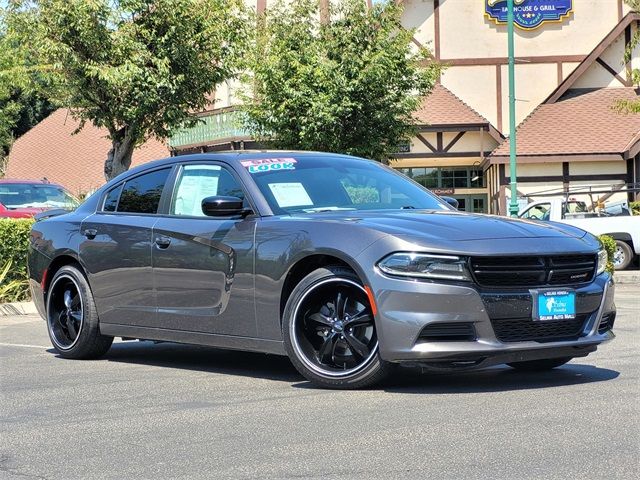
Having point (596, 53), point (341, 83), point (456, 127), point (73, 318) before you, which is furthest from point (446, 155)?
point (73, 318)

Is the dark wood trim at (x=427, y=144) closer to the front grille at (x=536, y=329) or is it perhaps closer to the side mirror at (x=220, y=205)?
the side mirror at (x=220, y=205)

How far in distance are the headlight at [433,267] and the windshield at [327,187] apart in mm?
1156

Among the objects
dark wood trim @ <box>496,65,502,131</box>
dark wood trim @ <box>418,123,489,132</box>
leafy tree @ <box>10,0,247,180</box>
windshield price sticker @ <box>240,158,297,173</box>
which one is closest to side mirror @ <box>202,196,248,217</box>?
windshield price sticker @ <box>240,158,297,173</box>

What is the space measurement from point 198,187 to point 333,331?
1.86 meters

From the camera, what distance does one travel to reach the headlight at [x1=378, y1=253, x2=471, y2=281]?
6594 millimetres

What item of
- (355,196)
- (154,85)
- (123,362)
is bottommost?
(123,362)

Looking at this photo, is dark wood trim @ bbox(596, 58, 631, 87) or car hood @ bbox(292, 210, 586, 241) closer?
car hood @ bbox(292, 210, 586, 241)

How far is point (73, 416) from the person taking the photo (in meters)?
6.39

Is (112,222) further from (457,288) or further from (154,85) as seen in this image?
(154,85)

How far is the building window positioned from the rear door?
1210 inches

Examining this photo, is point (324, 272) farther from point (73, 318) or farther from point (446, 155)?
point (446, 155)

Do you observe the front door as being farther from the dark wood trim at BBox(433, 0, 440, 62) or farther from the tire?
the dark wood trim at BBox(433, 0, 440, 62)

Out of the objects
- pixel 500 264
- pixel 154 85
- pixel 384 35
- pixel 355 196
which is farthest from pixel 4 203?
pixel 500 264

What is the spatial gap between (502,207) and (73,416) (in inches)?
1208
